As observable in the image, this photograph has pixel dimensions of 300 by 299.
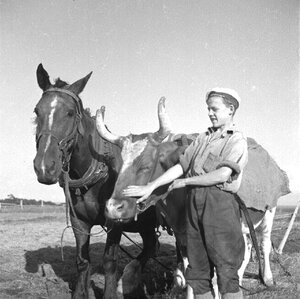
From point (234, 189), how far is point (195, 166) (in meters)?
0.37

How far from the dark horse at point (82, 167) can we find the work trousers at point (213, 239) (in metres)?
2.31

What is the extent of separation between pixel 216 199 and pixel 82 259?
3.08m

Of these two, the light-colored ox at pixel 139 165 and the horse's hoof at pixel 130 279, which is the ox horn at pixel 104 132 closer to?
the light-colored ox at pixel 139 165

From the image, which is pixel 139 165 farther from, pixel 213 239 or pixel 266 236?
pixel 266 236

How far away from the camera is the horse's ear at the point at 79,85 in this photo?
5620 millimetres

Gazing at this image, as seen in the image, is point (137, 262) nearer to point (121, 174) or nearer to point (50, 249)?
point (121, 174)

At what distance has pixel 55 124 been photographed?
5.10 meters

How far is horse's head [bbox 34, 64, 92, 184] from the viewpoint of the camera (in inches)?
193

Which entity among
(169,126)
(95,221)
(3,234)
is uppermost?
(169,126)

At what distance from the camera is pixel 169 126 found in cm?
450

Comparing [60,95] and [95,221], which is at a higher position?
[60,95]

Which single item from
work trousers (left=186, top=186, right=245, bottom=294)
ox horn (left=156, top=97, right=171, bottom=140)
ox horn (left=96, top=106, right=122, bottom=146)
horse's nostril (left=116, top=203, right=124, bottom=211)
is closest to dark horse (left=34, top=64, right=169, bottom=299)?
ox horn (left=96, top=106, right=122, bottom=146)

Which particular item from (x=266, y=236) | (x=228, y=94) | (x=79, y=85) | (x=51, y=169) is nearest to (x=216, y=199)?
(x=228, y=94)

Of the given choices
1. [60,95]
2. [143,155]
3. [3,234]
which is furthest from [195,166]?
[3,234]
